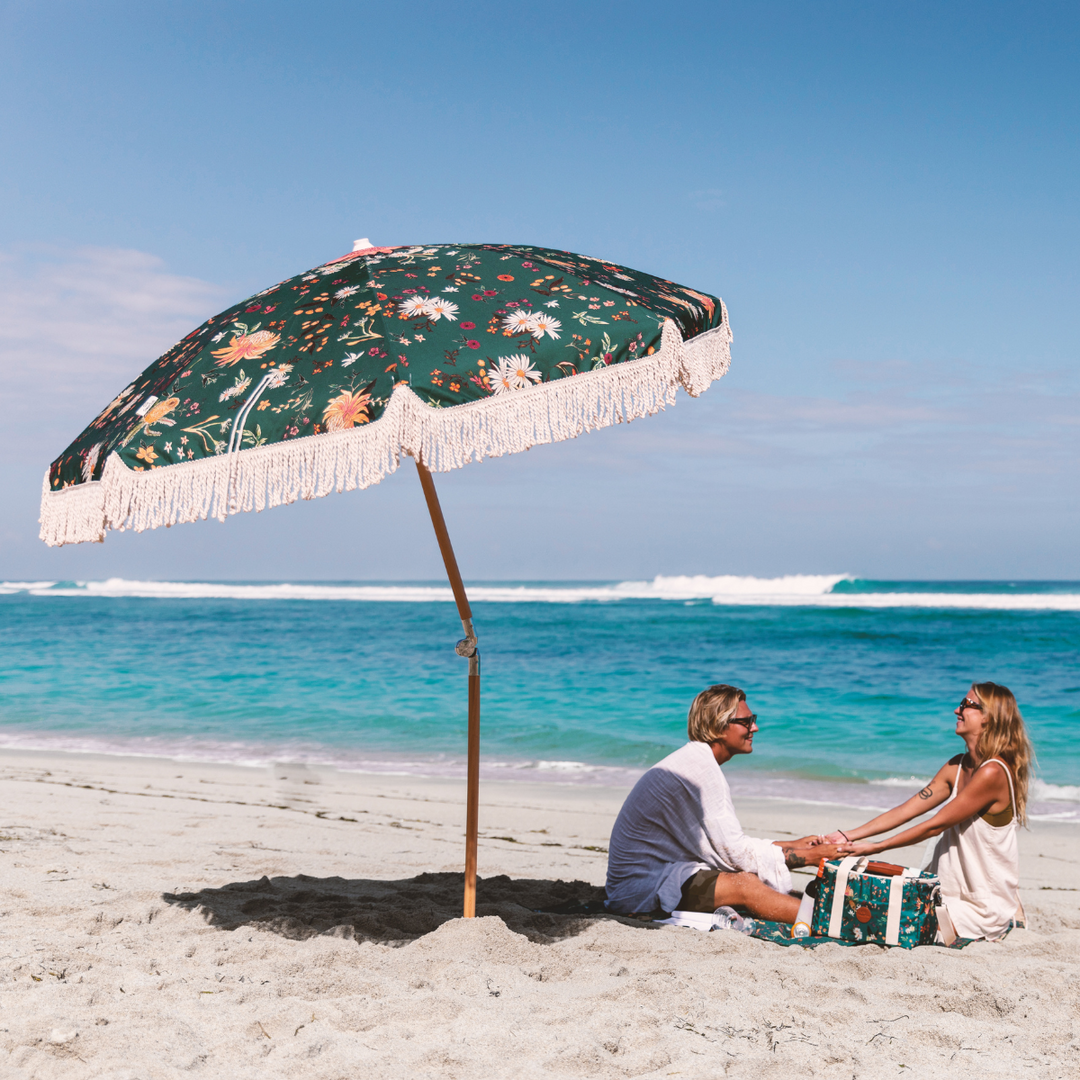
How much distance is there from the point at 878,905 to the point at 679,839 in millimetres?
845

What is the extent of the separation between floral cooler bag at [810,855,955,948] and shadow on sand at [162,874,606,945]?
0.98m

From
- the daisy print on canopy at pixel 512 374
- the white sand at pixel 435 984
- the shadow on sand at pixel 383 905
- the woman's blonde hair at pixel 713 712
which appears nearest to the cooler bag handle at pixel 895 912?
the white sand at pixel 435 984

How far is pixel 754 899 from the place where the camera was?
394 centimetres

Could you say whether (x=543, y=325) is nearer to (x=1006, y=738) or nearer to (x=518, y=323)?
(x=518, y=323)

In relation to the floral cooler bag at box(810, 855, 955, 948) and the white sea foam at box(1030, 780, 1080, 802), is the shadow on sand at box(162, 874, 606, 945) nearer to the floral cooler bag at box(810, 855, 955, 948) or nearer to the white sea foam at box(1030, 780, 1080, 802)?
the floral cooler bag at box(810, 855, 955, 948)

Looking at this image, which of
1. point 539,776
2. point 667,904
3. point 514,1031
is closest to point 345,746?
point 539,776

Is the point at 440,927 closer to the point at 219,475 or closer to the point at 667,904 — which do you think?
the point at 667,904

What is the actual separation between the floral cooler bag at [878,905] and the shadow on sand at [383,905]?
38.8 inches

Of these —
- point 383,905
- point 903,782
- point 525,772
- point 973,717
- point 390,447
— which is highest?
point 390,447

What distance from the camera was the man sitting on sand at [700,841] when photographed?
155 inches

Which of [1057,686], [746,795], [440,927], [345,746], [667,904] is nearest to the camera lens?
[440,927]

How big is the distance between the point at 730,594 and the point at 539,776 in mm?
38356

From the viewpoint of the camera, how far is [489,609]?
41.1 m

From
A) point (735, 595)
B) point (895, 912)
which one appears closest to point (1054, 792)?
point (895, 912)
